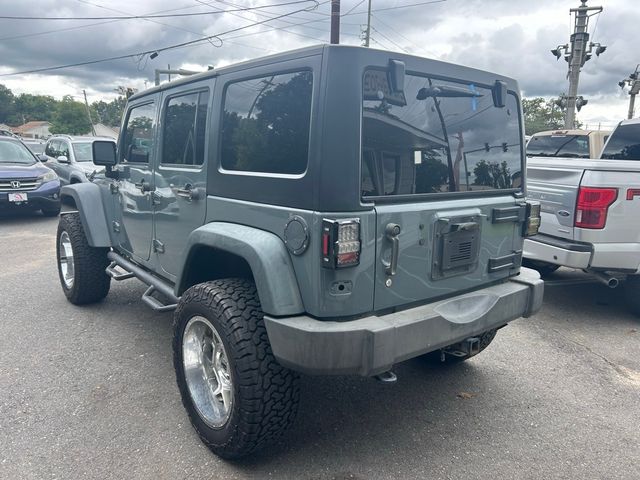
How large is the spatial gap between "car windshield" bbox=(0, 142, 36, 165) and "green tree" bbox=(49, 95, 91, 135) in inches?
2781

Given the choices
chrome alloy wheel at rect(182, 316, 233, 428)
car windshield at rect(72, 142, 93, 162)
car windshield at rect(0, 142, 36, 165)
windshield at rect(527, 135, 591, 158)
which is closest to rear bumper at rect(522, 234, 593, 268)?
chrome alloy wheel at rect(182, 316, 233, 428)

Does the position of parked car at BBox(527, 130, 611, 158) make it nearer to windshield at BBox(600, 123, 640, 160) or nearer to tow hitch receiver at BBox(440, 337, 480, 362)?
windshield at BBox(600, 123, 640, 160)

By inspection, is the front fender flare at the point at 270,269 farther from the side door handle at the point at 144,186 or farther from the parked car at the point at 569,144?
the parked car at the point at 569,144

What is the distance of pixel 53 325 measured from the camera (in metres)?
4.56

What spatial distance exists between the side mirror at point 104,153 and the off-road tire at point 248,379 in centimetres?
222

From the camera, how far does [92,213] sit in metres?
4.61

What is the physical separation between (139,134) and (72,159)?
8706mm

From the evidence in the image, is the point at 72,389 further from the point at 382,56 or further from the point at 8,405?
the point at 382,56

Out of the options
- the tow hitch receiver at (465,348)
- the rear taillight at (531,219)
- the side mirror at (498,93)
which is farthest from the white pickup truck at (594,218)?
the side mirror at (498,93)

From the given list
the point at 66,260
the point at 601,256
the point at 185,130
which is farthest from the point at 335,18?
the point at 185,130

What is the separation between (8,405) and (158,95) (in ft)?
7.75

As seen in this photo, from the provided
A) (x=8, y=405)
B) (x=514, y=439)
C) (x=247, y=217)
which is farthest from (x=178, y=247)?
(x=514, y=439)

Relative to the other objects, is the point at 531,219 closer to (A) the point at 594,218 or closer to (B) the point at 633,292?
(A) the point at 594,218

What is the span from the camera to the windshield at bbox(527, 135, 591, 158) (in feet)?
28.8
